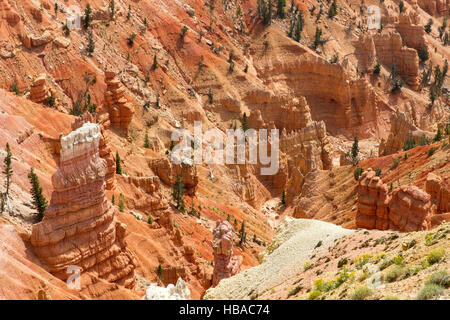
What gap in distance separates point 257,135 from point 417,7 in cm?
7524

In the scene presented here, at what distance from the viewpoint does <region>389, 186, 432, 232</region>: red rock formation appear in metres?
39.9

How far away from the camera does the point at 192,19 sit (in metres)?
96.0

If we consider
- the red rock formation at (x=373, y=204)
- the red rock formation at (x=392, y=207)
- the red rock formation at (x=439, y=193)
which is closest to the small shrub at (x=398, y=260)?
the red rock formation at (x=392, y=207)

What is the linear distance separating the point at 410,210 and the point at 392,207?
1753 millimetres

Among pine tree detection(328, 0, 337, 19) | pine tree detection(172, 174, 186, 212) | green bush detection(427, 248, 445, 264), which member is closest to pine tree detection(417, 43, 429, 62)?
pine tree detection(328, 0, 337, 19)

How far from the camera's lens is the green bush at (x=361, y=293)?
76.5 feet

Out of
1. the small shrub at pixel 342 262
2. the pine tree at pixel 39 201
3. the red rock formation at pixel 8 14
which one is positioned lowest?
the small shrub at pixel 342 262

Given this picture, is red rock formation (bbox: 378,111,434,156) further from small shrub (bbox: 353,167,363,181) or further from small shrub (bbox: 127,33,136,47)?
small shrub (bbox: 127,33,136,47)

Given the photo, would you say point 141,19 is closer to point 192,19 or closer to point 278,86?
point 192,19

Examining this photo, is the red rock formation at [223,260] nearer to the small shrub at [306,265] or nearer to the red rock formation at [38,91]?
the small shrub at [306,265]

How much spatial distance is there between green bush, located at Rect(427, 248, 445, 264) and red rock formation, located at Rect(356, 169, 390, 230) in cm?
1907

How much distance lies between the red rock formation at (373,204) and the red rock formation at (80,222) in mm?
18386

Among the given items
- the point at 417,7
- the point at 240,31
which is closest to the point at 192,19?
the point at 240,31

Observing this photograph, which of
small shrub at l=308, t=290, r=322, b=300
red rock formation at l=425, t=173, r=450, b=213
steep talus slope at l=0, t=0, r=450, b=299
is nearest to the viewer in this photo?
small shrub at l=308, t=290, r=322, b=300
